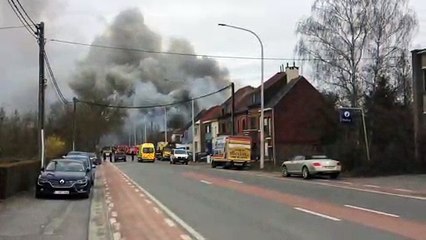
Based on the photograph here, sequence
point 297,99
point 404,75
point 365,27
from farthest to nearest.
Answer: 1. point 297,99
2. point 404,75
3. point 365,27

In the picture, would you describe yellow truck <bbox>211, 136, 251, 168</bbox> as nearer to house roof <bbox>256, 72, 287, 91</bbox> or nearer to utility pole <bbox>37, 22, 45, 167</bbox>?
house roof <bbox>256, 72, 287, 91</bbox>

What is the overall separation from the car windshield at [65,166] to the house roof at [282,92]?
46.5 meters

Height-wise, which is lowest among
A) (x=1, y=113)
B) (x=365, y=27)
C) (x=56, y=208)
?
(x=56, y=208)

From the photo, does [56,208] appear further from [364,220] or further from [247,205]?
[364,220]

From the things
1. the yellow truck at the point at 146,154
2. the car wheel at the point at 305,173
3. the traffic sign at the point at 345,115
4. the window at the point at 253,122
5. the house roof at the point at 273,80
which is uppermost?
the house roof at the point at 273,80

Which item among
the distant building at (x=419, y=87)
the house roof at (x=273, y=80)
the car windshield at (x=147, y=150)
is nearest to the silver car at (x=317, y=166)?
the distant building at (x=419, y=87)

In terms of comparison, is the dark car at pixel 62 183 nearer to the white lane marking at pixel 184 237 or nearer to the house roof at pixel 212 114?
the white lane marking at pixel 184 237

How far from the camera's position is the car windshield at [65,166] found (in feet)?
76.8

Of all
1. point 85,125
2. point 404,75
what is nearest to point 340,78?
point 404,75

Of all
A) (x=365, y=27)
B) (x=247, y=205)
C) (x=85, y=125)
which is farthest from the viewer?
(x=85, y=125)

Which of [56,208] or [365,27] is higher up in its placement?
[365,27]

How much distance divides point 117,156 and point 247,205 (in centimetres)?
7601

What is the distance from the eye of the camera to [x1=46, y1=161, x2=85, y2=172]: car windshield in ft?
76.8

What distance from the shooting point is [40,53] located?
110 ft
